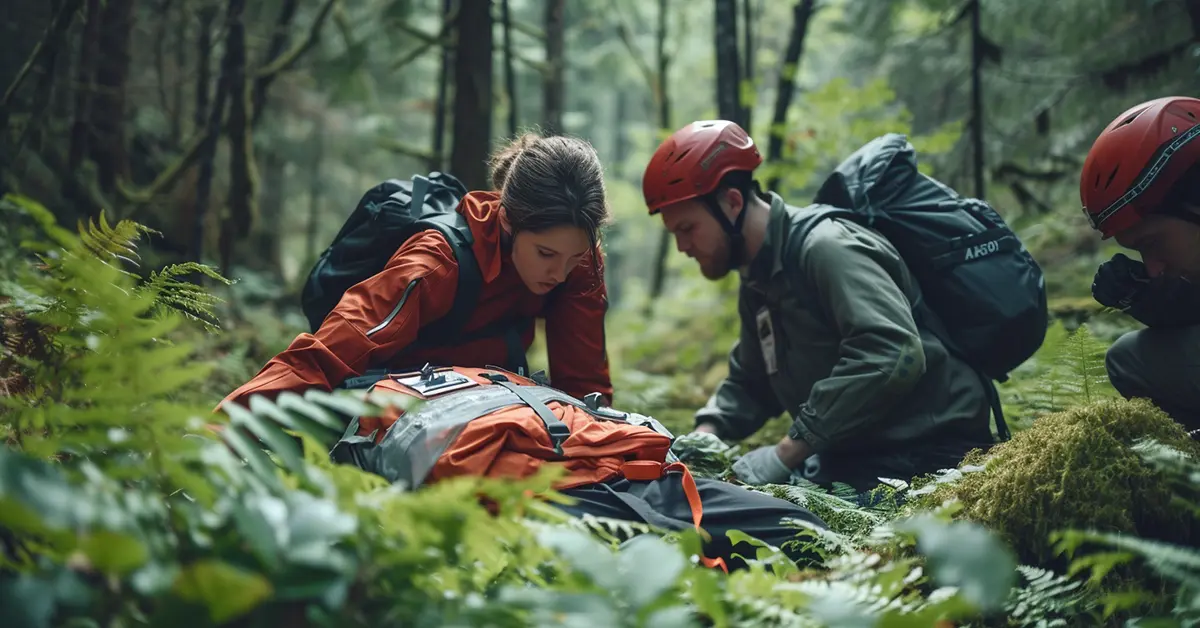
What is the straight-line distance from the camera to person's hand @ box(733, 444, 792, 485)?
4.18m

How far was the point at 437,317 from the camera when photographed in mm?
3709

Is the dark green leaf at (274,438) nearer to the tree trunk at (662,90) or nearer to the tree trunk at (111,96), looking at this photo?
the tree trunk at (111,96)

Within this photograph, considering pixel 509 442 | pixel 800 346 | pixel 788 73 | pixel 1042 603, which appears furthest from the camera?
pixel 788 73

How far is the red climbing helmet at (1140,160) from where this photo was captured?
336cm

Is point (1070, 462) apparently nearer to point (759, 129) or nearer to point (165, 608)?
point (165, 608)

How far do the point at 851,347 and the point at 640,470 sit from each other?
4.46 feet

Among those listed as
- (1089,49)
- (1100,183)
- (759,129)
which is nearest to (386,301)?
(1100,183)

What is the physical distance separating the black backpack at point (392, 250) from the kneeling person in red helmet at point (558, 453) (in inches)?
17.0

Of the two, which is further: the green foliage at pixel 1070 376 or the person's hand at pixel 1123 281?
the green foliage at pixel 1070 376

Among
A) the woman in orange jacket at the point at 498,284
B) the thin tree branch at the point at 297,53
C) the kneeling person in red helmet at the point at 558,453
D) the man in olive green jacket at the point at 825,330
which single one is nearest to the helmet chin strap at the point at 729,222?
the man in olive green jacket at the point at 825,330

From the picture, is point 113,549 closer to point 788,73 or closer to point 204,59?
point 788,73

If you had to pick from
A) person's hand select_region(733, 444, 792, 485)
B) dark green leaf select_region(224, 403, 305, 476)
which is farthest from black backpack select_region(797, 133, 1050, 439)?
dark green leaf select_region(224, 403, 305, 476)

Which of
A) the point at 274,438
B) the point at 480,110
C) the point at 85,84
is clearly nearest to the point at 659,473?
the point at 274,438

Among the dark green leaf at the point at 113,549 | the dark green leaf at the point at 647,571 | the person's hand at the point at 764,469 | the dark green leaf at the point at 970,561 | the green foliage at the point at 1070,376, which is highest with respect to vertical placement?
the dark green leaf at the point at 113,549
